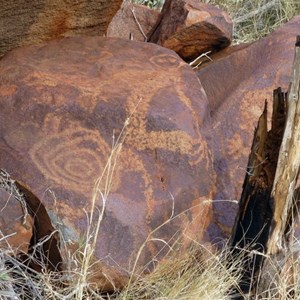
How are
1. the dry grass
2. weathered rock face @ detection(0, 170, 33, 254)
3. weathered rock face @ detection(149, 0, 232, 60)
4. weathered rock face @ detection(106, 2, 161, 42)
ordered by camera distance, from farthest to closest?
the dry grass, weathered rock face @ detection(106, 2, 161, 42), weathered rock face @ detection(149, 0, 232, 60), weathered rock face @ detection(0, 170, 33, 254)

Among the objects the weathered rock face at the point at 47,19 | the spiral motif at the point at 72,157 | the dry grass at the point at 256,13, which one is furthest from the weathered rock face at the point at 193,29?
the dry grass at the point at 256,13

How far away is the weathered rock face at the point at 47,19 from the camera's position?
4082mm

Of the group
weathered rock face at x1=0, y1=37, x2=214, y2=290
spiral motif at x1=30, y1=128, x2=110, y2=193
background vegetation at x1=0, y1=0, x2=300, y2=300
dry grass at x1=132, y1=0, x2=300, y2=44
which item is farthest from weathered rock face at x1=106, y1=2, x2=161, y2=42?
background vegetation at x1=0, y1=0, x2=300, y2=300

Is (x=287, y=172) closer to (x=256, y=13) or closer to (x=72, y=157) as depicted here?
(x=72, y=157)

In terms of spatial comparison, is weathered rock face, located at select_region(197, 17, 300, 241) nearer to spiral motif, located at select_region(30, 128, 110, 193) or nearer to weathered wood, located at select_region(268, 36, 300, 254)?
weathered wood, located at select_region(268, 36, 300, 254)

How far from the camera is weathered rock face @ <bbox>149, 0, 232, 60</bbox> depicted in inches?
198

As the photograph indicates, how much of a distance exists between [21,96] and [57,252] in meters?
0.69

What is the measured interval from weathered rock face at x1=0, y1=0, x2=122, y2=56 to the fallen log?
115cm

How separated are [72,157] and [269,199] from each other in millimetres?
770

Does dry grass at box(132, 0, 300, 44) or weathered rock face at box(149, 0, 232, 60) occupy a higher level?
weathered rock face at box(149, 0, 232, 60)

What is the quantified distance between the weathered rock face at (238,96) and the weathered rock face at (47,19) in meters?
0.59

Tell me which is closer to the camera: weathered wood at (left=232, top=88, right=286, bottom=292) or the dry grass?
weathered wood at (left=232, top=88, right=286, bottom=292)

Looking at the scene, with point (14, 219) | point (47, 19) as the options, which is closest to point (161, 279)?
point (14, 219)

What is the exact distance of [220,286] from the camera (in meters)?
3.59
